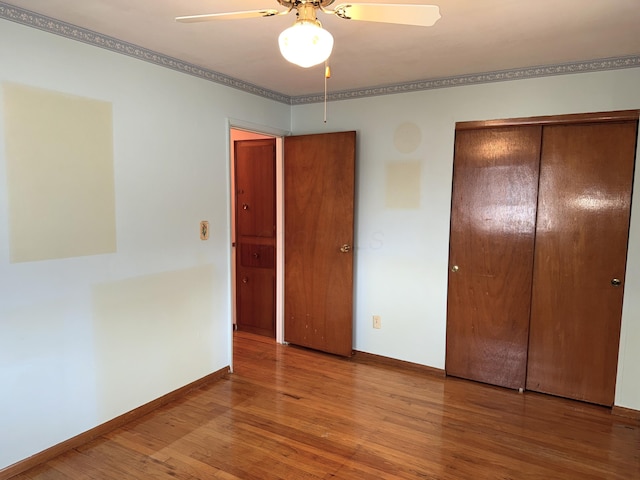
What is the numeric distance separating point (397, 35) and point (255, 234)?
2.61 meters

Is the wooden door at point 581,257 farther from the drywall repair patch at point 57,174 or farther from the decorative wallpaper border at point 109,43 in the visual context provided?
the drywall repair patch at point 57,174

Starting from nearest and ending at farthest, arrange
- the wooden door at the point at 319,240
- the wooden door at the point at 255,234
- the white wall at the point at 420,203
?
the white wall at the point at 420,203, the wooden door at the point at 319,240, the wooden door at the point at 255,234

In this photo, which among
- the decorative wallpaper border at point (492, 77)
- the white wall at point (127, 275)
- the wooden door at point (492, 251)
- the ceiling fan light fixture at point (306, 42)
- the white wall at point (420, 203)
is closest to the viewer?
the ceiling fan light fixture at point (306, 42)

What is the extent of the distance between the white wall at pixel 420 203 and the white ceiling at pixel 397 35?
0.23 m

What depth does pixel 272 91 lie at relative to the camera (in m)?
3.76

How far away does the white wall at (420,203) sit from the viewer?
2.88 meters

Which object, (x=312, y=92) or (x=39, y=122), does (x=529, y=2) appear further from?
(x=39, y=122)

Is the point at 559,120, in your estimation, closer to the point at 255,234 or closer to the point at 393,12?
the point at 393,12

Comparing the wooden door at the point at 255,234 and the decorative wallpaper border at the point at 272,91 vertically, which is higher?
the decorative wallpaper border at the point at 272,91

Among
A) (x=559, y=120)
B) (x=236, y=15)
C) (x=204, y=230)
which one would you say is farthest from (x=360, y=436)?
(x=559, y=120)

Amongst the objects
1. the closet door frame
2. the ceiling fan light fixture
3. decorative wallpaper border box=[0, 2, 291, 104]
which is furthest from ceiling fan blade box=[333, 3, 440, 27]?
the closet door frame

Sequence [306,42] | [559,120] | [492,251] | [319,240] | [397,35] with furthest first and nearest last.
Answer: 1. [319,240]
2. [492,251]
3. [559,120]
4. [397,35]
5. [306,42]

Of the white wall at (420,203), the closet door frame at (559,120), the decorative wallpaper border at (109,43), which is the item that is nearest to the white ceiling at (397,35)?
the decorative wallpaper border at (109,43)

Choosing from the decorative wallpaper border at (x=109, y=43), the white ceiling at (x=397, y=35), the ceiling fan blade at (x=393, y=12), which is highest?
the white ceiling at (x=397, y=35)
